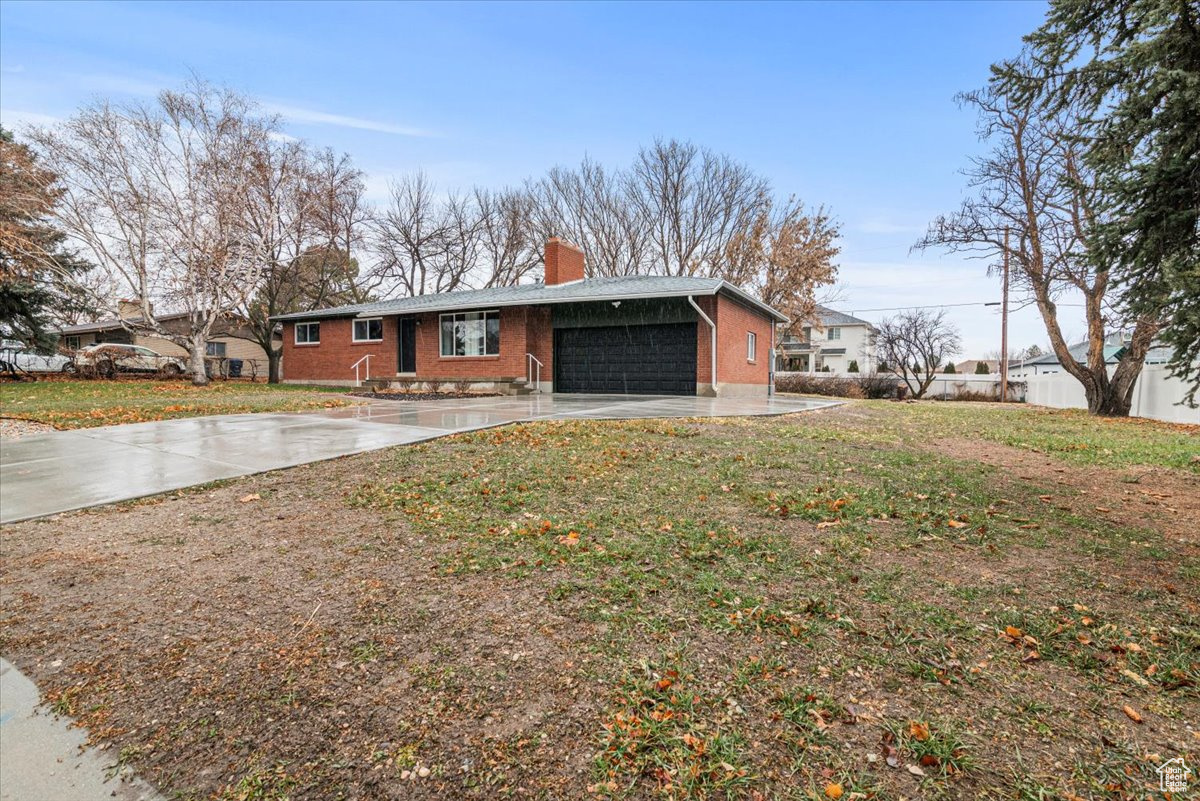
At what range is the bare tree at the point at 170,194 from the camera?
1686cm

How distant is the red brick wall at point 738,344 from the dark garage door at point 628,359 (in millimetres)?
815

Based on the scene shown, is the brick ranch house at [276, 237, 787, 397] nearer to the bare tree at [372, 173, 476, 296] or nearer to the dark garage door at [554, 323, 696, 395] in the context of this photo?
the dark garage door at [554, 323, 696, 395]

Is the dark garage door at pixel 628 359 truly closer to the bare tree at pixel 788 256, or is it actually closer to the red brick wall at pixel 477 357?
the red brick wall at pixel 477 357

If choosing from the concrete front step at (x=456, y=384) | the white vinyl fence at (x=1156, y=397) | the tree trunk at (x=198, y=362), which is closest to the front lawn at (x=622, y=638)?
the white vinyl fence at (x=1156, y=397)

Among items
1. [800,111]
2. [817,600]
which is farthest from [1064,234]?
[817,600]

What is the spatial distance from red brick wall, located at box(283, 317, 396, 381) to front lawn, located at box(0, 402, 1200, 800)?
16.1 m

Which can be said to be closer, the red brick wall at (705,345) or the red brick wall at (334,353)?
the red brick wall at (705,345)

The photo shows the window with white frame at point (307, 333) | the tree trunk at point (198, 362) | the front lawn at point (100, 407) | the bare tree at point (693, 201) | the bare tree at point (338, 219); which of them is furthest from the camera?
the bare tree at point (693, 201)

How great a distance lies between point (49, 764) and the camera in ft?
5.90

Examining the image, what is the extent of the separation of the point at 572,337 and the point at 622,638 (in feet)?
49.5

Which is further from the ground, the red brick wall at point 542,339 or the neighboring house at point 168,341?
the neighboring house at point 168,341

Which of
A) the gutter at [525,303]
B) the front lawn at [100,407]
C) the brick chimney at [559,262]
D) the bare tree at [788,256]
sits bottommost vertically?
the front lawn at [100,407]

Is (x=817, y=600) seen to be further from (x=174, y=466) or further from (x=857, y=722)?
(x=174, y=466)

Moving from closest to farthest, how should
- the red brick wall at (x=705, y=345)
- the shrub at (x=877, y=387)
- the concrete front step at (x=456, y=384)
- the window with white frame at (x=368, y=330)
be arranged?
the red brick wall at (x=705, y=345), the concrete front step at (x=456, y=384), the window with white frame at (x=368, y=330), the shrub at (x=877, y=387)
